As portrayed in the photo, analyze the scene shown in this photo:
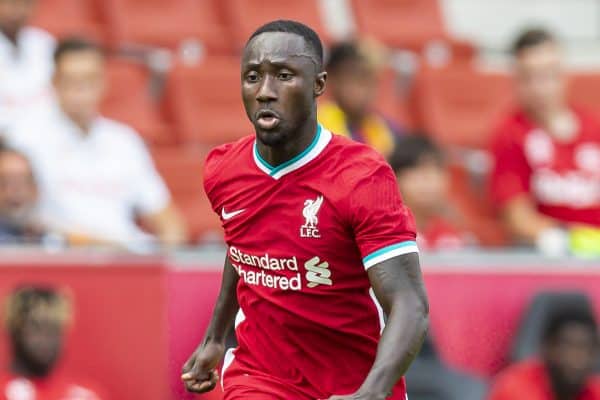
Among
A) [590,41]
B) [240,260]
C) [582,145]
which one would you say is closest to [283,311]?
[240,260]

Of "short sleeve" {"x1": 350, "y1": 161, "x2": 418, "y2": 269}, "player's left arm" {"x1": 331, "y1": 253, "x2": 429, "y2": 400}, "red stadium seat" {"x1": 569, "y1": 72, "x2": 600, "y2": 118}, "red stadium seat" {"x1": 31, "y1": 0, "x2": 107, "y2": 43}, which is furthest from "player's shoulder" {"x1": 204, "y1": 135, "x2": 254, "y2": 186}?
"red stadium seat" {"x1": 569, "y1": 72, "x2": 600, "y2": 118}

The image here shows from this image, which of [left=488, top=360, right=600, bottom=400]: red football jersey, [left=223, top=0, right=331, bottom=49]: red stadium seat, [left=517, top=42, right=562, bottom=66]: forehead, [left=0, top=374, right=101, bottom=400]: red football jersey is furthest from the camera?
[left=223, top=0, right=331, bottom=49]: red stadium seat

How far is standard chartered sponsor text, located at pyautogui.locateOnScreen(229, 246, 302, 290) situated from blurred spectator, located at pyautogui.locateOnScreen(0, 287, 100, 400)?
2862mm

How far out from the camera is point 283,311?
13.9 feet

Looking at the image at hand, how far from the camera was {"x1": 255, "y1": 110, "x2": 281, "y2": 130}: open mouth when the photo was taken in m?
3.98

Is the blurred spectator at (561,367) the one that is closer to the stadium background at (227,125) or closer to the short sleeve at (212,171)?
the stadium background at (227,125)

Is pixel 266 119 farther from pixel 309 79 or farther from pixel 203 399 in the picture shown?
pixel 203 399

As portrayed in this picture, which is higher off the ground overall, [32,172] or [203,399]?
[32,172]

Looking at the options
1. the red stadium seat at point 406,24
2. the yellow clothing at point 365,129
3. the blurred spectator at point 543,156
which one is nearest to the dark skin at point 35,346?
the yellow clothing at point 365,129

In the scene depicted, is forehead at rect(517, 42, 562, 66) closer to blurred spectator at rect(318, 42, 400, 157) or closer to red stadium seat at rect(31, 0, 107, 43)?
blurred spectator at rect(318, 42, 400, 157)

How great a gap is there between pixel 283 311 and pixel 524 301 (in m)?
3.89

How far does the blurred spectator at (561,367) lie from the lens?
295 inches

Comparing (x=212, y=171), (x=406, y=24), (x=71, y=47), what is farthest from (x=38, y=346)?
(x=406, y=24)

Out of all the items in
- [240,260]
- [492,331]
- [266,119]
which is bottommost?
[492,331]
